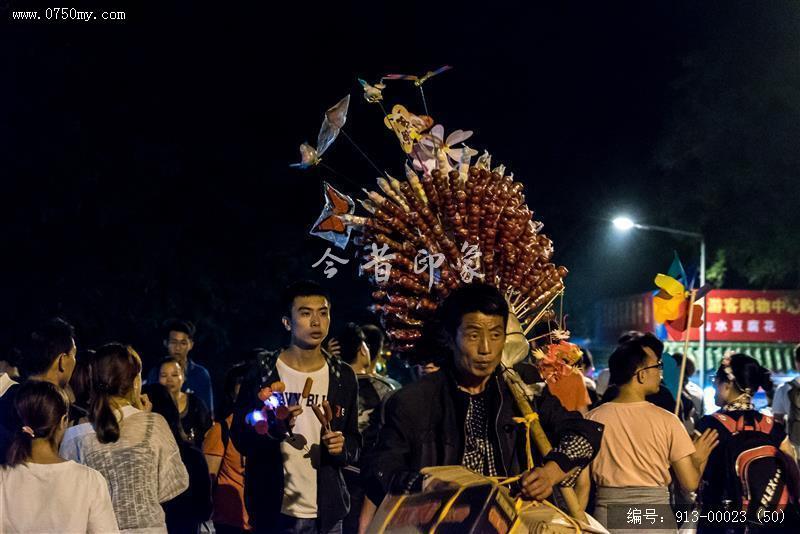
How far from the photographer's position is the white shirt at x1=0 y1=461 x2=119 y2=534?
16.3 ft

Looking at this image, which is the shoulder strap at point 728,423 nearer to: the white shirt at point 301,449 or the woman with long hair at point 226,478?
the white shirt at point 301,449

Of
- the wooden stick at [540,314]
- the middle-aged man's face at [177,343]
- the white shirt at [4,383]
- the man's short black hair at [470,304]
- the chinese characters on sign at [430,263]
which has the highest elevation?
the middle-aged man's face at [177,343]

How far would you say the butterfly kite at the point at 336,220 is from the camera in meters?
5.93

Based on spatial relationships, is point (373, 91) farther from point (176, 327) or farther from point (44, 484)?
point (176, 327)

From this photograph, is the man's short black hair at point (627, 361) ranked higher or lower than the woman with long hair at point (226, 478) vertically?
higher

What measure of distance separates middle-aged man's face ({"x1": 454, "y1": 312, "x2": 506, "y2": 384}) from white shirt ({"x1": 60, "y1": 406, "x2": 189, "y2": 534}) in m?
1.88

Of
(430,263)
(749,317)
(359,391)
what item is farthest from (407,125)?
(749,317)

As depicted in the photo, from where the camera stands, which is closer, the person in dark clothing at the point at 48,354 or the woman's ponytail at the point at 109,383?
the woman's ponytail at the point at 109,383

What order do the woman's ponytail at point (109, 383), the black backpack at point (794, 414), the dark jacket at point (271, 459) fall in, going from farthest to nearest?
the black backpack at point (794, 414) → the dark jacket at point (271, 459) → the woman's ponytail at point (109, 383)

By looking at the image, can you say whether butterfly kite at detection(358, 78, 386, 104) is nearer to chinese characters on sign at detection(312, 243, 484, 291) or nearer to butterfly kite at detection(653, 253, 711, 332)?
chinese characters on sign at detection(312, 243, 484, 291)

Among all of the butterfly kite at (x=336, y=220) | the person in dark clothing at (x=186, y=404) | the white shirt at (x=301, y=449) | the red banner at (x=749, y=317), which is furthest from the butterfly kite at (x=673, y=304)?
the red banner at (x=749, y=317)

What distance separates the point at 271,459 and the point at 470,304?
2.19 m

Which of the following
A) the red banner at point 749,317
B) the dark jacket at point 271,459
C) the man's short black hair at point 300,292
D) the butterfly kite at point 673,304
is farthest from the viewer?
the red banner at point 749,317

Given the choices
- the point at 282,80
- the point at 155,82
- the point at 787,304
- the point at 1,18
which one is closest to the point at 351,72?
the point at 282,80
